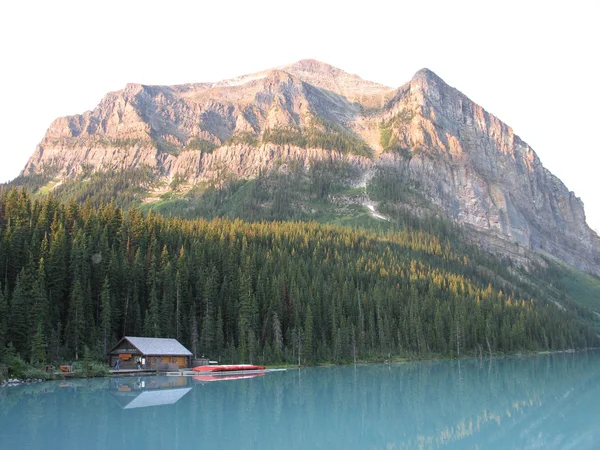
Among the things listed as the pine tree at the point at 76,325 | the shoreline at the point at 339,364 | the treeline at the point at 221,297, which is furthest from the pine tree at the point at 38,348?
the pine tree at the point at 76,325

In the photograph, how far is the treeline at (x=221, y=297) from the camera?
70.9 metres

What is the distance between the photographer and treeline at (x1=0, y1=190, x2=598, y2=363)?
233 ft

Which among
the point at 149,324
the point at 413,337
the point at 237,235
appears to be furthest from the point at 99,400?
the point at 237,235

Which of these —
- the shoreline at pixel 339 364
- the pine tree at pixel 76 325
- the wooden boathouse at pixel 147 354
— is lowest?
the shoreline at pixel 339 364

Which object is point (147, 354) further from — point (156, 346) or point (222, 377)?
point (222, 377)

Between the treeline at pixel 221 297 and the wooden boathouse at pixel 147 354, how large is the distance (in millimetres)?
3573

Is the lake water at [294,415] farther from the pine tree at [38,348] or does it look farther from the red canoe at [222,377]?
the pine tree at [38,348]

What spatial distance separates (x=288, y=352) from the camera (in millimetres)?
88250

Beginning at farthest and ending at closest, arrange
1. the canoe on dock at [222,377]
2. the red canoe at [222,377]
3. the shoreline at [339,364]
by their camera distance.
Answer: the red canoe at [222,377] < the canoe on dock at [222,377] < the shoreline at [339,364]

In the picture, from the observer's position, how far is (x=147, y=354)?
6694cm

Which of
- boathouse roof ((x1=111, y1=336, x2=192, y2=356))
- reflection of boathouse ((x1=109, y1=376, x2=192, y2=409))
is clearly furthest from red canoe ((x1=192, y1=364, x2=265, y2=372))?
reflection of boathouse ((x1=109, y1=376, x2=192, y2=409))

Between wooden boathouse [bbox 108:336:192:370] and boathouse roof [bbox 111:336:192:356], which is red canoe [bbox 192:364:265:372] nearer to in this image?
wooden boathouse [bbox 108:336:192:370]

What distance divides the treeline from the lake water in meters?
16.5

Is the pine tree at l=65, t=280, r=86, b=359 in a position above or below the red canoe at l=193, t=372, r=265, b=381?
above
